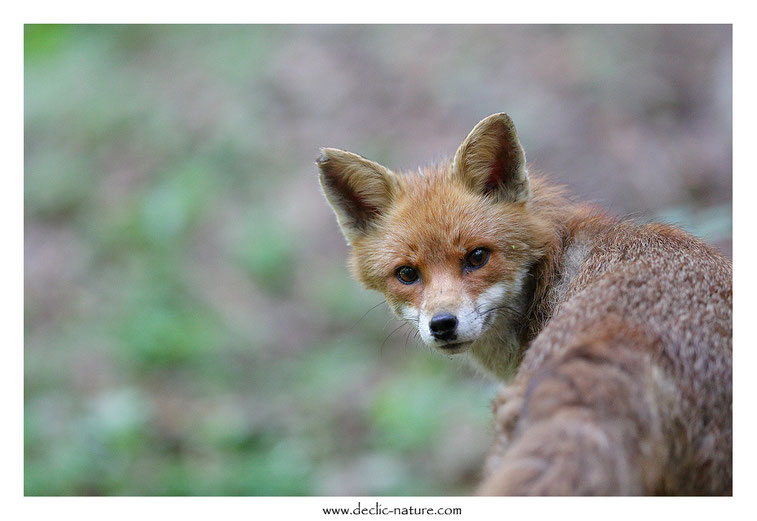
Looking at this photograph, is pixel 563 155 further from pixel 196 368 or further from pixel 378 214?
pixel 196 368

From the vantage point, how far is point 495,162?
5.54 metres

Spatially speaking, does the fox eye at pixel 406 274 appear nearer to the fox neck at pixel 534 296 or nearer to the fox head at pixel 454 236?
the fox head at pixel 454 236

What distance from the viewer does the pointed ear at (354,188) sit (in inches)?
223

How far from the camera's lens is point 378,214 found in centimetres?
603

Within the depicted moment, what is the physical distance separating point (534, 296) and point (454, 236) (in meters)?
0.75

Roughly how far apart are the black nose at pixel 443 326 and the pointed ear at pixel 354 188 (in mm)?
1294

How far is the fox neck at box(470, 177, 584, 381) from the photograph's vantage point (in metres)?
5.17

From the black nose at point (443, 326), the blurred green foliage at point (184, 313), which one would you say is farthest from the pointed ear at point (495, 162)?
the blurred green foliage at point (184, 313)

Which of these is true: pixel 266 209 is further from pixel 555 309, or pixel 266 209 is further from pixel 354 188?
pixel 555 309

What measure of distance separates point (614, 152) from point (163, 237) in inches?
328

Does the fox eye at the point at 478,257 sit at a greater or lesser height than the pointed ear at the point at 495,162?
lesser

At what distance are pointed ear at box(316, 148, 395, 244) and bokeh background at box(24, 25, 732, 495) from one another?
137 inches

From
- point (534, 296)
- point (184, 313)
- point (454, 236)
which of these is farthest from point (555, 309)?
point (184, 313)
